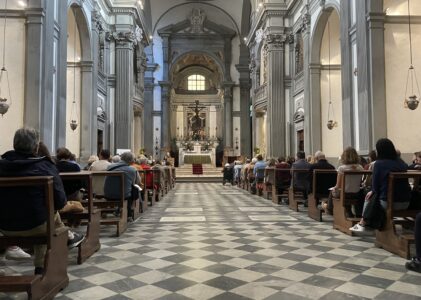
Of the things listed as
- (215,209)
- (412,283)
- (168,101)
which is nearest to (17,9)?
(215,209)

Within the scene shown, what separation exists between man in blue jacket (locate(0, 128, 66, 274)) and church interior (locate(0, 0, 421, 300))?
9 cm

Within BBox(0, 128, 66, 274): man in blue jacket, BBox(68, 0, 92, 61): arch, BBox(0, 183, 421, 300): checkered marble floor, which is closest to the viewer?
BBox(0, 128, 66, 274): man in blue jacket

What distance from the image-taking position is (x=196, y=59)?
103ft

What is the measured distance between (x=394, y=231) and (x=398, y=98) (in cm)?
587

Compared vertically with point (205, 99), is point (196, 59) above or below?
above

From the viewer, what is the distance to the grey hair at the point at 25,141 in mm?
2789

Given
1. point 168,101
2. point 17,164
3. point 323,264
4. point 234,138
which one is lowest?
point 323,264

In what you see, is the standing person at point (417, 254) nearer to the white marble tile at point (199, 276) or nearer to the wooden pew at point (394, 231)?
the wooden pew at point (394, 231)

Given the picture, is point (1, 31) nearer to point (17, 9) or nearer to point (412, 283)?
point (17, 9)

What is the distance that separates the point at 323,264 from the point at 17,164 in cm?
279

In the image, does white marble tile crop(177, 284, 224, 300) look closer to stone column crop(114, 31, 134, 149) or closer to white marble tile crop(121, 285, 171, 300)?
white marble tile crop(121, 285, 171, 300)

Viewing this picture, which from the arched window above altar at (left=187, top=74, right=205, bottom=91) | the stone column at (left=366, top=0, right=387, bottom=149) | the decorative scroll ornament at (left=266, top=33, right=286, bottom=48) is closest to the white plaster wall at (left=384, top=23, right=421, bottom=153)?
the stone column at (left=366, top=0, right=387, bottom=149)

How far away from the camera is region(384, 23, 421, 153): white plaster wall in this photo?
8859 mm

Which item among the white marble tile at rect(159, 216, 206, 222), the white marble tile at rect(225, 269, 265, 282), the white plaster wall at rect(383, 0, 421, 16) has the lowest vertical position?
the white marble tile at rect(225, 269, 265, 282)
